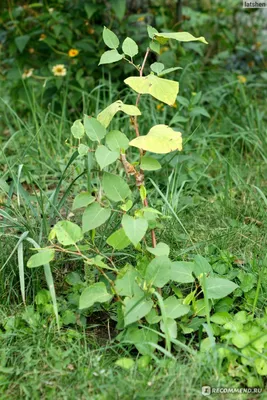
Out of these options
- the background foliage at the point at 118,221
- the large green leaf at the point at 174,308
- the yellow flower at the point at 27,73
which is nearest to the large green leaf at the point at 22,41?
the background foliage at the point at 118,221

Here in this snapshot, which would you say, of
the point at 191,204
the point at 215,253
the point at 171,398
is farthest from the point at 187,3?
the point at 171,398

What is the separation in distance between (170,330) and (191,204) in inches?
41.9

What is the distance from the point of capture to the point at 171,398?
6.12 feet

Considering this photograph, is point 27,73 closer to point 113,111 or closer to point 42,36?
point 42,36

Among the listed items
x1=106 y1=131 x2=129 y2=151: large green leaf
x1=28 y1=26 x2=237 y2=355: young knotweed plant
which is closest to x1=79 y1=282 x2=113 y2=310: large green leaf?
x1=28 y1=26 x2=237 y2=355: young knotweed plant

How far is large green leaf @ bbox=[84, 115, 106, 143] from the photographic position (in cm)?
214

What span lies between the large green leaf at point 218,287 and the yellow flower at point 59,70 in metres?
2.13

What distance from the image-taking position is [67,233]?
213cm

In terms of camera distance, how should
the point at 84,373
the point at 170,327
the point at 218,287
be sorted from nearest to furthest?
the point at 84,373 < the point at 170,327 < the point at 218,287

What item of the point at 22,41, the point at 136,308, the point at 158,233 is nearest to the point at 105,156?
the point at 136,308

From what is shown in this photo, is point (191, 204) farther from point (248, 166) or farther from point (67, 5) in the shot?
point (67, 5)

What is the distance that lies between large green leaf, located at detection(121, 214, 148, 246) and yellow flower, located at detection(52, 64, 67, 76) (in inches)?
83.7

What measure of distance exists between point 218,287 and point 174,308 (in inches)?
7.3

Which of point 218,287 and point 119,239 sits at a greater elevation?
point 119,239
